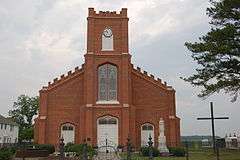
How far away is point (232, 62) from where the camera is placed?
25.1m

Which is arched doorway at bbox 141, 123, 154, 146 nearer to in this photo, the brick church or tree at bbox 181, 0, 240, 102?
the brick church

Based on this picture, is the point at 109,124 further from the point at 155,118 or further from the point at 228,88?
the point at 228,88

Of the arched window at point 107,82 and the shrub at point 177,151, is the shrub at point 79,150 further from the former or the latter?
the arched window at point 107,82

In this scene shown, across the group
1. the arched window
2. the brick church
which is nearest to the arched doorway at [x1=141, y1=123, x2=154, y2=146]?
the brick church

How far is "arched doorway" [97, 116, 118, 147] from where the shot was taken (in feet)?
140

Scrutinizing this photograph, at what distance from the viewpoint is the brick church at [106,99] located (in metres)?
43.0

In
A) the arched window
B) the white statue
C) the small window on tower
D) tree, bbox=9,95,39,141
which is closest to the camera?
the white statue

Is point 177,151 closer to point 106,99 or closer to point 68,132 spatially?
point 106,99

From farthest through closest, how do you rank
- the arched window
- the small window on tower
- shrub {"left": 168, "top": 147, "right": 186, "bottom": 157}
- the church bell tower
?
the small window on tower
the church bell tower
the arched window
shrub {"left": 168, "top": 147, "right": 186, "bottom": 157}

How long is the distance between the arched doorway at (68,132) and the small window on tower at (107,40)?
945 centimetres

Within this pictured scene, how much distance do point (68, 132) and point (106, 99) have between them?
5.59 m

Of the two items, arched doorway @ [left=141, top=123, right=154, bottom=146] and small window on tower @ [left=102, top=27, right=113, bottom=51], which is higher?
small window on tower @ [left=102, top=27, right=113, bottom=51]

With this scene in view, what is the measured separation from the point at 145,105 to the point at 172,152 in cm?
933

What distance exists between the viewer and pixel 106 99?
43812 mm
